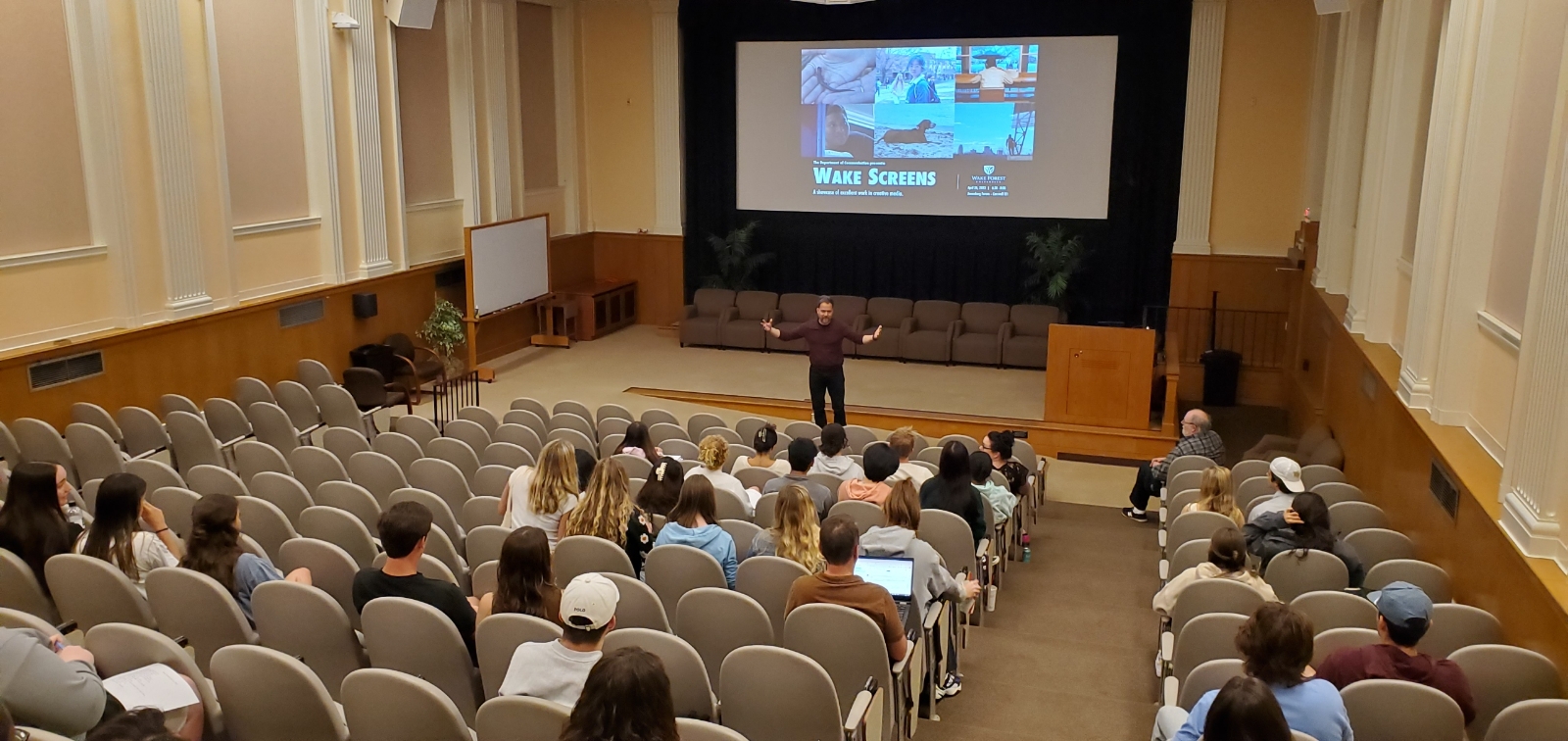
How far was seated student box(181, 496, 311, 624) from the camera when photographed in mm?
4328

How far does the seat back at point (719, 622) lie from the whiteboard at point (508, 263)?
8855 millimetres

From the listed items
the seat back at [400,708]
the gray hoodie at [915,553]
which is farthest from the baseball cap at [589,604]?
the gray hoodie at [915,553]

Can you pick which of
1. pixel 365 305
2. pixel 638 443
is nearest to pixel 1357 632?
pixel 638 443

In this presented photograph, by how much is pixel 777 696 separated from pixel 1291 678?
1.55 meters

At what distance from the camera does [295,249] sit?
427 inches

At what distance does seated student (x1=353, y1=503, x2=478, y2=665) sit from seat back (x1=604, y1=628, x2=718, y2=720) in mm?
705

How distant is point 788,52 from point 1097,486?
7.55m

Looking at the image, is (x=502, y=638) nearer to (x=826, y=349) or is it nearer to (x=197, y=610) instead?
(x=197, y=610)

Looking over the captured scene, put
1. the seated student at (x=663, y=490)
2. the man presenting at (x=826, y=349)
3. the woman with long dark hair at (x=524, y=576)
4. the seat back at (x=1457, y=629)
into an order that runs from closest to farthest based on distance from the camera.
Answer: the woman with long dark hair at (x=524, y=576), the seat back at (x=1457, y=629), the seated student at (x=663, y=490), the man presenting at (x=826, y=349)

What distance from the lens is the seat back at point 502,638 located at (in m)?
3.67

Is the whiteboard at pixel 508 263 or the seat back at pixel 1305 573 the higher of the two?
the whiteboard at pixel 508 263

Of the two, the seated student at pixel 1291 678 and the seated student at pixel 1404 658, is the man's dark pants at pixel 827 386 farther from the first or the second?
the seated student at pixel 1291 678

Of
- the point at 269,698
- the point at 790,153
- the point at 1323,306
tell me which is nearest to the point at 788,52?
the point at 790,153

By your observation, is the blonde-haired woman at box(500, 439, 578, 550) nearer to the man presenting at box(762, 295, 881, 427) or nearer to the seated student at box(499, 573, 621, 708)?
the seated student at box(499, 573, 621, 708)
